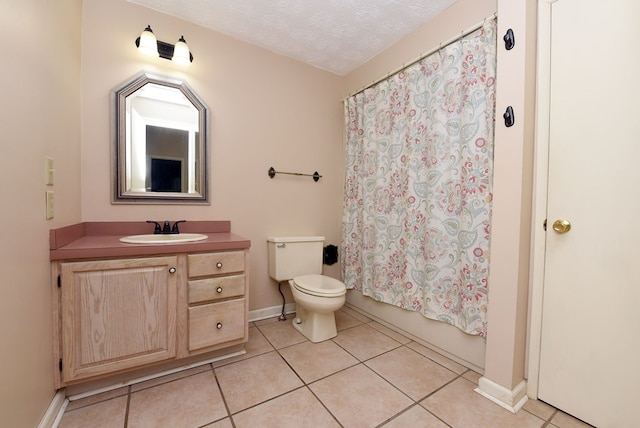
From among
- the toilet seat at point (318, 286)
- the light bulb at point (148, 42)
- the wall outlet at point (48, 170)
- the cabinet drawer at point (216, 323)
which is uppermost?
the light bulb at point (148, 42)

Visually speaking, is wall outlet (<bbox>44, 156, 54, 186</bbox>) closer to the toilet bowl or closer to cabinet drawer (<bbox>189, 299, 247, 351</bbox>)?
cabinet drawer (<bbox>189, 299, 247, 351</bbox>)

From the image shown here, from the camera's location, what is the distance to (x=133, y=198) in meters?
1.73

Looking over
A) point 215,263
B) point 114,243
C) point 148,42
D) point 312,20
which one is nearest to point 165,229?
point 114,243

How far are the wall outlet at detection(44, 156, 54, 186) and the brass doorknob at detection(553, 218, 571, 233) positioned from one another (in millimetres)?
2414

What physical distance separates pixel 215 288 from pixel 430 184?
158 cm

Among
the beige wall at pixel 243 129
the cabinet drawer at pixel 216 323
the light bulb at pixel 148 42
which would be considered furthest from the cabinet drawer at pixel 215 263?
the light bulb at pixel 148 42

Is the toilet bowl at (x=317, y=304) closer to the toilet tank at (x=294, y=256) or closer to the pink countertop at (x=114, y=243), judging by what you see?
the toilet tank at (x=294, y=256)

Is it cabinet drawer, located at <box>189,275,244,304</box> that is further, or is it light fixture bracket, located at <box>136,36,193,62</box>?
light fixture bracket, located at <box>136,36,193,62</box>

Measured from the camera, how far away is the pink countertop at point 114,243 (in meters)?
1.19

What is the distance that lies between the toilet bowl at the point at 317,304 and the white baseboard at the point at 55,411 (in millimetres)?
1331

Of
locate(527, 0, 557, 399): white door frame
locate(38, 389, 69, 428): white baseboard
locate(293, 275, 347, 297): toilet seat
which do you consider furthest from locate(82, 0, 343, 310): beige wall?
locate(527, 0, 557, 399): white door frame

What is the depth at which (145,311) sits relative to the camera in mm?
1356

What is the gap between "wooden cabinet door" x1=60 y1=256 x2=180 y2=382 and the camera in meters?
1.21

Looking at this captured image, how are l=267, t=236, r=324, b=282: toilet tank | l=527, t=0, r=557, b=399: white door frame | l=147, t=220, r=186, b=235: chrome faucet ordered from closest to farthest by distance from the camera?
l=527, t=0, r=557, b=399: white door frame
l=147, t=220, r=186, b=235: chrome faucet
l=267, t=236, r=324, b=282: toilet tank
